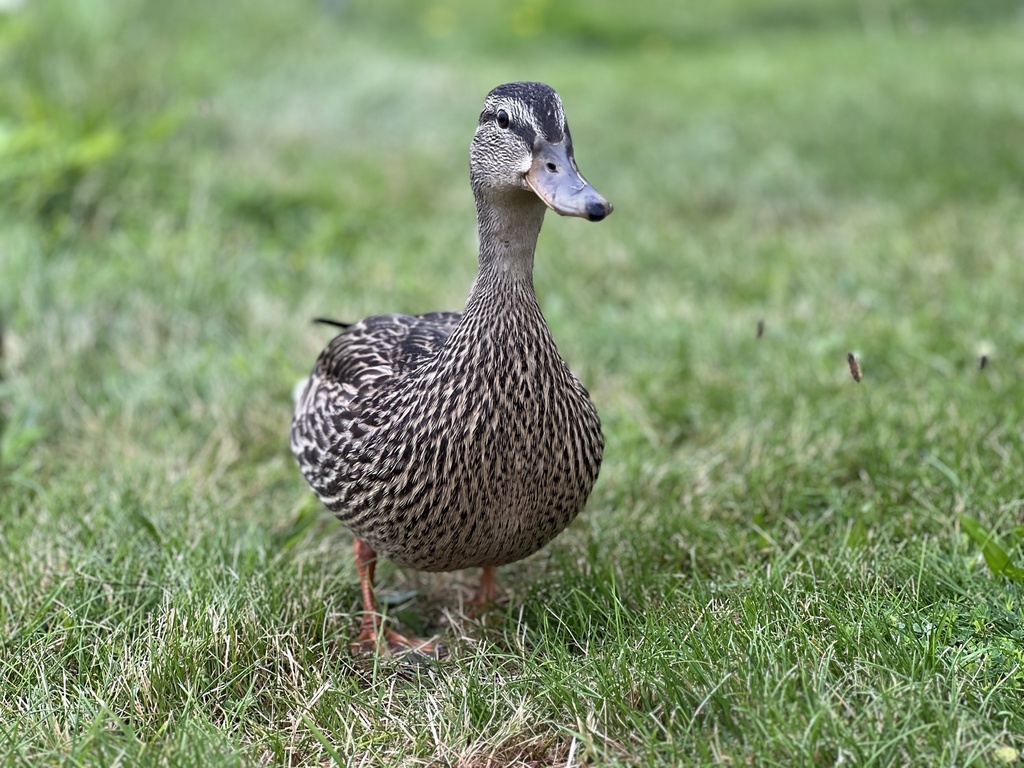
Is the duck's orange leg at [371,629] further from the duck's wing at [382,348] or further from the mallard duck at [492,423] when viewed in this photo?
the duck's wing at [382,348]

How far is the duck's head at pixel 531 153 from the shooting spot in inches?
85.1

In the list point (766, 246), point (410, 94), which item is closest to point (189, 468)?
point (766, 246)

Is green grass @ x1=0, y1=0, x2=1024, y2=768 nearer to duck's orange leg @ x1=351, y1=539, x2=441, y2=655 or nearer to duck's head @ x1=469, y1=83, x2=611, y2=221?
duck's orange leg @ x1=351, y1=539, x2=441, y2=655

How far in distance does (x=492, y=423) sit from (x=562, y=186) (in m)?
0.57

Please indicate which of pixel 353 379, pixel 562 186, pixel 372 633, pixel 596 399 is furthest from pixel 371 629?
pixel 596 399

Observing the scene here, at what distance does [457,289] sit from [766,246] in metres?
1.64

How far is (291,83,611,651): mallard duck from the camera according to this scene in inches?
95.9

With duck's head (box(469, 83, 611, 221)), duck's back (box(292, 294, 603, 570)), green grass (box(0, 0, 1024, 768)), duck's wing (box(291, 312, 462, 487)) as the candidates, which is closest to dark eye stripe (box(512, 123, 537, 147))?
duck's head (box(469, 83, 611, 221))

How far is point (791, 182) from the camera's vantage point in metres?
6.36

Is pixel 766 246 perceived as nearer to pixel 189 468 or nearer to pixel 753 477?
pixel 753 477

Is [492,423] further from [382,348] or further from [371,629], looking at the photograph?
[371,629]

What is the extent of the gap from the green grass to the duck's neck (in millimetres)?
803

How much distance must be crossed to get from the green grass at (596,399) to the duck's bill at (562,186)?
937 millimetres

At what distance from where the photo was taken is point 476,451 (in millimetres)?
2439
